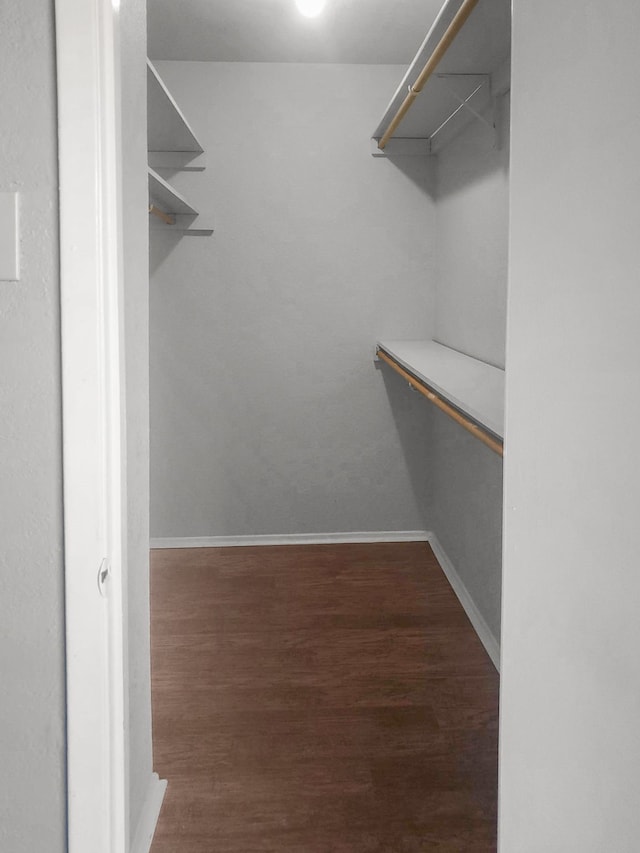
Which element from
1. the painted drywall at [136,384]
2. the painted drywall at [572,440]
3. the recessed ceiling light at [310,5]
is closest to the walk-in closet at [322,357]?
the recessed ceiling light at [310,5]

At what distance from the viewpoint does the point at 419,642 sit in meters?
2.77

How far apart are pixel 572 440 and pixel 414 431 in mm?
2835

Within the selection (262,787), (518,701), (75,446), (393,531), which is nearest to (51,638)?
(75,446)

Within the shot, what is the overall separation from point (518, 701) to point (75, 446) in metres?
0.74

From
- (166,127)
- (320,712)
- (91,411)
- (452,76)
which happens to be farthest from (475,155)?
(91,411)

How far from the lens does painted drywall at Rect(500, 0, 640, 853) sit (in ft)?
2.85

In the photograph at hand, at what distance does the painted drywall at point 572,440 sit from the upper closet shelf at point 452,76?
809mm

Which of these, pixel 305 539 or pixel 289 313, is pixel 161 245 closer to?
pixel 289 313

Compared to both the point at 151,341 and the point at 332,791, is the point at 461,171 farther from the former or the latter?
the point at 332,791

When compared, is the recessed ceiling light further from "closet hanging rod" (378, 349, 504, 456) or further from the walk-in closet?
"closet hanging rod" (378, 349, 504, 456)

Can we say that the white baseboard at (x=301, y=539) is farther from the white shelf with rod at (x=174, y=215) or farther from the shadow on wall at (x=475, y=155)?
the shadow on wall at (x=475, y=155)

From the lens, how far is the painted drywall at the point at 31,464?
995mm

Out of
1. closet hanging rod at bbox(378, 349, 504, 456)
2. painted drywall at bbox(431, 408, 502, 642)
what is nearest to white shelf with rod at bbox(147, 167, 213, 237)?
closet hanging rod at bbox(378, 349, 504, 456)

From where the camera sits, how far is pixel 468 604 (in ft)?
9.93
